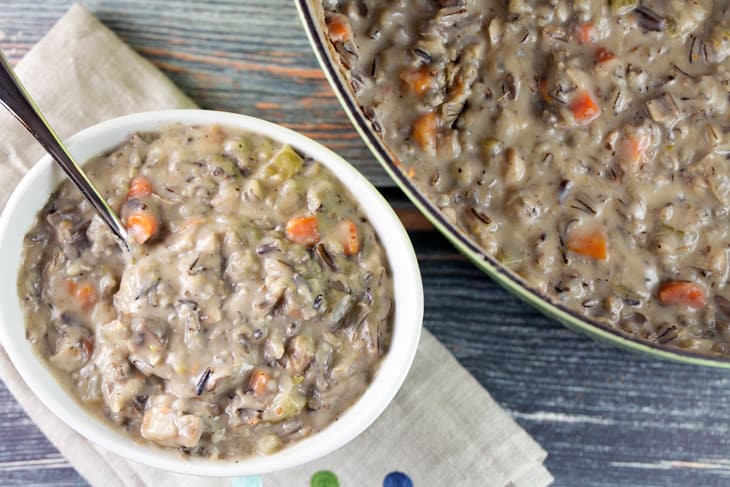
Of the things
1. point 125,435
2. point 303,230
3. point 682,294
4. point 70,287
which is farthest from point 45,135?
point 682,294

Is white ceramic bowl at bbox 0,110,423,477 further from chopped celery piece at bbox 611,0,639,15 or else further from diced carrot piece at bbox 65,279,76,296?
chopped celery piece at bbox 611,0,639,15

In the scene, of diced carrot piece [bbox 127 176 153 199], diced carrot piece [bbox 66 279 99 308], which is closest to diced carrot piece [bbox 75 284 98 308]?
diced carrot piece [bbox 66 279 99 308]

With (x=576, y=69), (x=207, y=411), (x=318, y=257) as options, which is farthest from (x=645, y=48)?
(x=207, y=411)

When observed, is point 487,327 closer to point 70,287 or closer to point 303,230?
point 303,230

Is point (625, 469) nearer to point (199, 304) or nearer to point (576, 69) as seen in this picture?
point (576, 69)

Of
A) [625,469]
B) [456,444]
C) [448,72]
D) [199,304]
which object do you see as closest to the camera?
[199,304]

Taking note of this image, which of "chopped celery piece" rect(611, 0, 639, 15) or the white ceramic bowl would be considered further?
"chopped celery piece" rect(611, 0, 639, 15)

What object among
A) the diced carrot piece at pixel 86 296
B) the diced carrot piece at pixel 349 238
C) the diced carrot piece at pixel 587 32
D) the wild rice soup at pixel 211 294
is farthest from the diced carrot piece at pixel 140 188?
the diced carrot piece at pixel 587 32
